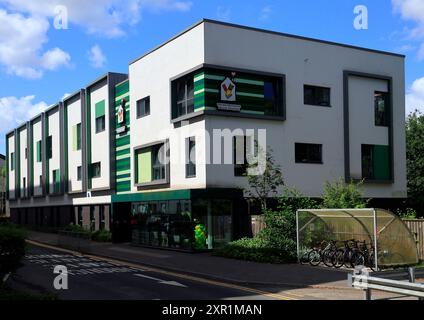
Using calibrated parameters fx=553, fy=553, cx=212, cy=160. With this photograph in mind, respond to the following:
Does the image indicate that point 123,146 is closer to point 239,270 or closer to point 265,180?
point 265,180

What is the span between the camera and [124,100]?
3309 centimetres

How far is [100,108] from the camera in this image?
36.7m

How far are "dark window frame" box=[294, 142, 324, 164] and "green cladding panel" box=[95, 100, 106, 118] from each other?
46.5 ft

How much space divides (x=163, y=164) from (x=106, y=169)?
27.0ft

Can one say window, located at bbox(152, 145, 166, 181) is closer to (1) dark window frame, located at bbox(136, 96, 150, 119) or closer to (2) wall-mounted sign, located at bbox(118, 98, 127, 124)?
(1) dark window frame, located at bbox(136, 96, 150, 119)

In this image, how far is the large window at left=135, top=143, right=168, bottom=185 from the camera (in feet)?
93.0

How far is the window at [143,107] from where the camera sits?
30.4 metres

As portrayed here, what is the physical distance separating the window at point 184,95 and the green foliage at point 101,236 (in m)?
9.48

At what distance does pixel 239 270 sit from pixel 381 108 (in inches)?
691

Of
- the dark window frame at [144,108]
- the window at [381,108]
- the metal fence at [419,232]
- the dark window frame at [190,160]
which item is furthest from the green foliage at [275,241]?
the dark window frame at [144,108]

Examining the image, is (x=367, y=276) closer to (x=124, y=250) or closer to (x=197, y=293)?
(x=197, y=293)

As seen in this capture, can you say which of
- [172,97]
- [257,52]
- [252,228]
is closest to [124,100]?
[172,97]

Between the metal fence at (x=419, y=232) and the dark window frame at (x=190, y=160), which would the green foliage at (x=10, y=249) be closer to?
the metal fence at (x=419, y=232)

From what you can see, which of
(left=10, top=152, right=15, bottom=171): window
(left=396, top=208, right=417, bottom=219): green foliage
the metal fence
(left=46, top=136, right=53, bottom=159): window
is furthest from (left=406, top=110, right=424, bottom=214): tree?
(left=10, top=152, right=15, bottom=171): window
